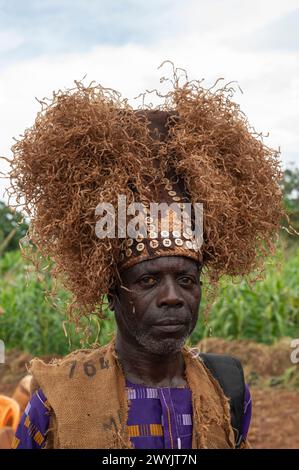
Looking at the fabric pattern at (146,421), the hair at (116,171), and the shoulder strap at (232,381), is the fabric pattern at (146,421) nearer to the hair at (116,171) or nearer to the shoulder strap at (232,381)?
the shoulder strap at (232,381)

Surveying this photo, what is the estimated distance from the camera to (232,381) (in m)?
2.30

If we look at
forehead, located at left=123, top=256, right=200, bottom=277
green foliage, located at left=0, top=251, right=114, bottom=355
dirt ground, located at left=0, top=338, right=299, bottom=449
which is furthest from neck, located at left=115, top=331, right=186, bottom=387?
green foliage, located at left=0, top=251, right=114, bottom=355

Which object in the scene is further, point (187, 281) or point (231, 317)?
point (231, 317)

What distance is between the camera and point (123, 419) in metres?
2.05

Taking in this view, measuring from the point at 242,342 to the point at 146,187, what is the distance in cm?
593

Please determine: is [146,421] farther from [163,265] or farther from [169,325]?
[163,265]

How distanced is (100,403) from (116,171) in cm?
72

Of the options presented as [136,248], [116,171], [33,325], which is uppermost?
[116,171]

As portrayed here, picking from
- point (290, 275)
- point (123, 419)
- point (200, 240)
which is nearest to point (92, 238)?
point (200, 240)

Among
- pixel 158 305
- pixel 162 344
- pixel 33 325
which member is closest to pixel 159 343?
pixel 162 344

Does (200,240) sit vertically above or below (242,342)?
above

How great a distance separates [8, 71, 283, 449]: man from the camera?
2029 millimetres

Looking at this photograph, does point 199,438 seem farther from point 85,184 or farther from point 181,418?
point 85,184

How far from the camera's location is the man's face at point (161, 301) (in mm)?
1990
